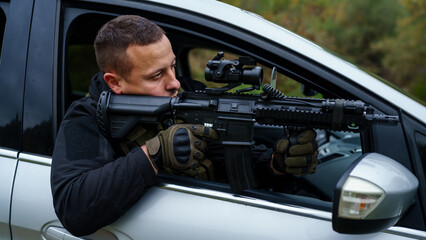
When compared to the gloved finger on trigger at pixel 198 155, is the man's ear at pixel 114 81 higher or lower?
higher

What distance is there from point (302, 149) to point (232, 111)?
33 centimetres

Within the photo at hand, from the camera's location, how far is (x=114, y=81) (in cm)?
169

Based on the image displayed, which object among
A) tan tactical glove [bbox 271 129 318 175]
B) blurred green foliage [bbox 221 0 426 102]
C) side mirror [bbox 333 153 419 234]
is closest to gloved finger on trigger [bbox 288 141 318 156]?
tan tactical glove [bbox 271 129 318 175]

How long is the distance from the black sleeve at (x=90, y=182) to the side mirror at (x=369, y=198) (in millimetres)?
644

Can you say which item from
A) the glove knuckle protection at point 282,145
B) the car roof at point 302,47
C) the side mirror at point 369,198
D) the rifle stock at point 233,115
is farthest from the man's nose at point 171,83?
the side mirror at point 369,198

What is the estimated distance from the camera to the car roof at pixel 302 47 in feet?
4.45

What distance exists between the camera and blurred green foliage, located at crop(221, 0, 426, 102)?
9984 millimetres

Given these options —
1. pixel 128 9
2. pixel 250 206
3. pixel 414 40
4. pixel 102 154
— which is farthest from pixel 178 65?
pixel 414 40

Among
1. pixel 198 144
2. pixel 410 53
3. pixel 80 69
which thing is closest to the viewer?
pixel 198 144

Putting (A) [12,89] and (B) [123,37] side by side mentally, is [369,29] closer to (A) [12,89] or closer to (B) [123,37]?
(B) [123,37]

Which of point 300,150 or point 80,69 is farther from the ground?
point 300,150

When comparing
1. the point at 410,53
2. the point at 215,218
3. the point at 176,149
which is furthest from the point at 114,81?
the point at 410,53

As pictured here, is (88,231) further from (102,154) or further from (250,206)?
(250,206)

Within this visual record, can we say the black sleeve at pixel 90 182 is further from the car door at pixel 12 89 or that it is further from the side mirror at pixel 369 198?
the side mirror at pixel 369 198
